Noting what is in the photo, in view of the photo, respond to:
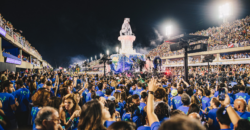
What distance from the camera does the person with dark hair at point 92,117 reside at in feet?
6.51

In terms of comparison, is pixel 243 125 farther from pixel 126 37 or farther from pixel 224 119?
pixel 126 37

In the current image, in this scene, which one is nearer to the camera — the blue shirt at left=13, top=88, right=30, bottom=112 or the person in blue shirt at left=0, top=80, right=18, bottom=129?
the person in blue shirt at left=0, top=80, right=18, bottom=129

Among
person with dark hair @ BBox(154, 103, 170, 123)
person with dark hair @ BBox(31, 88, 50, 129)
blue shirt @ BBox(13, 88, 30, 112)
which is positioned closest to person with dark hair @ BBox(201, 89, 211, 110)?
person with dark hair @ BBox(154, 103, 170, 123)

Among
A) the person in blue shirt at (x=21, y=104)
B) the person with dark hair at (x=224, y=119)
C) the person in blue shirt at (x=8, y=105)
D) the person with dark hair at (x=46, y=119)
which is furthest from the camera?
the person in blue shirt at (x=21, y=104)

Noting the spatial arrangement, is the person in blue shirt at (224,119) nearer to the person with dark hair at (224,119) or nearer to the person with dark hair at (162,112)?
the person with dark hair at (224,119)

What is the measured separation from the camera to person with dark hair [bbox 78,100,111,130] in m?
1.98

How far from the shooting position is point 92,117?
201 centimetres

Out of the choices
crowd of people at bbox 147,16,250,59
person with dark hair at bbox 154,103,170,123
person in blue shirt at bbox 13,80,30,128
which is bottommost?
person in blue shirt at bbox 13,80,30,128

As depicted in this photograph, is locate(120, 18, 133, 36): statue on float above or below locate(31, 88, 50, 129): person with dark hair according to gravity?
above

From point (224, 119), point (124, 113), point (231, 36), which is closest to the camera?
point (224, 119)

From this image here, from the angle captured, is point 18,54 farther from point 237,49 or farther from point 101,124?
point 237,49

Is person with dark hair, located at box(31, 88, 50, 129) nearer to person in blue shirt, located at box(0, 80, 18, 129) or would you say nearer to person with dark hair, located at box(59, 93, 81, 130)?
person with dark hair, located at box(59, 93, 81, 130)

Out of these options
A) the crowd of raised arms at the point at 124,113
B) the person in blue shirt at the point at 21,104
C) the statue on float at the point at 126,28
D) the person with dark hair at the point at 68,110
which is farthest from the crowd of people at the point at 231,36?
the person in blue shirt at the point at 21,104

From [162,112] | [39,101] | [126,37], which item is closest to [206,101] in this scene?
[162,112]
